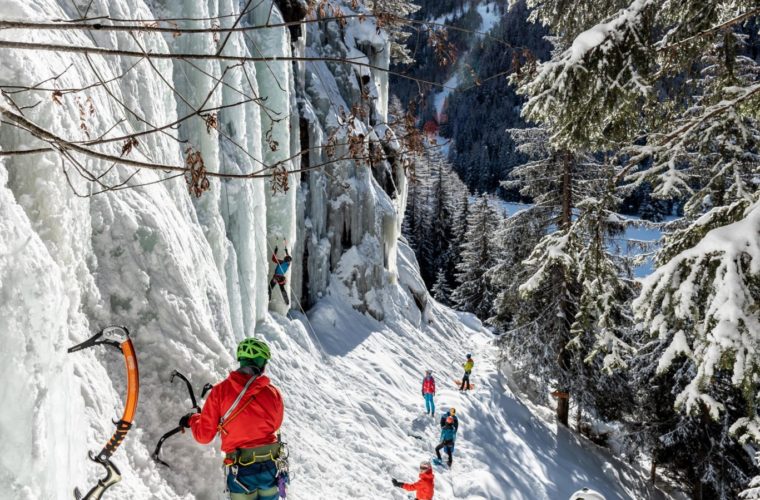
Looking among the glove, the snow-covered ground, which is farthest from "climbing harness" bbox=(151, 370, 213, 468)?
the snow-covered ground

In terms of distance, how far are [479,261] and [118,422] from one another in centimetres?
3455

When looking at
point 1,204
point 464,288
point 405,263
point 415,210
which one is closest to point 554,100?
point 1,204

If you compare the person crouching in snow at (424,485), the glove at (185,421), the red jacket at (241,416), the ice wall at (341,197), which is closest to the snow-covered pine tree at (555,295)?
the ice wall at (341,197)

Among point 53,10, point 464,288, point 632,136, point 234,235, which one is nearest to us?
point 53,10

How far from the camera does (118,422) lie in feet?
10.6

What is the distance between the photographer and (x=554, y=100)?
5270mm

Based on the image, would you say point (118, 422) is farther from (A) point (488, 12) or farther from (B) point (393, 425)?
(A) point (488, 12)

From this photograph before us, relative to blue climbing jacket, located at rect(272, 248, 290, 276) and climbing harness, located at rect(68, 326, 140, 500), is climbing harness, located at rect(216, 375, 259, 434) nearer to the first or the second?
climbing harness, located at rect(68, 326, 140, 500)

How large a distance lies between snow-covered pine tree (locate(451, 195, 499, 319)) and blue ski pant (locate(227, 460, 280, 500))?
33.2m

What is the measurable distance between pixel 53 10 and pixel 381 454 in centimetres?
949

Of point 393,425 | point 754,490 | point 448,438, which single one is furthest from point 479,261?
point 754,490

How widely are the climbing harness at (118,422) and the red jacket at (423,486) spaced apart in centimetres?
661

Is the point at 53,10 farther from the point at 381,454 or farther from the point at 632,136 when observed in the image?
the point at 381,454

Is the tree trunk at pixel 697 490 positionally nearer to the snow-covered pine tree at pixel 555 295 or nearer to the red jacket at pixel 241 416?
the snow-covered pine tree at pixel 555 295
